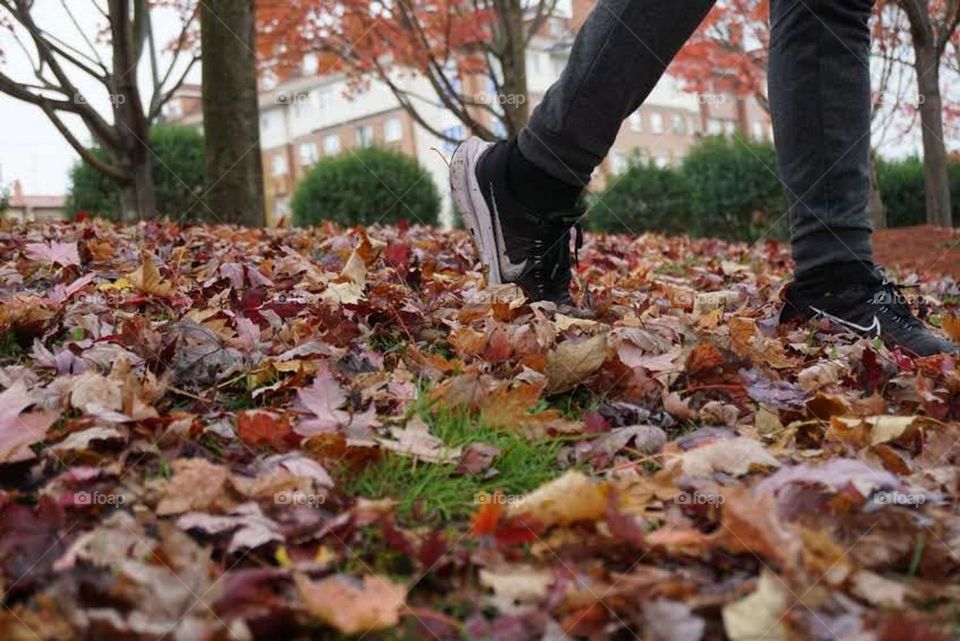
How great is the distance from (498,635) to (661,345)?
3.66 ft

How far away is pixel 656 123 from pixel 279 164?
17442mm

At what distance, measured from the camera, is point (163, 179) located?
1012 centimetres

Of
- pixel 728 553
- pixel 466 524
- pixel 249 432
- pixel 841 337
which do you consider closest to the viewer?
pixel 728 553

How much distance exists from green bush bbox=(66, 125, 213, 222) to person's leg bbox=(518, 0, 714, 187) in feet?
27.6

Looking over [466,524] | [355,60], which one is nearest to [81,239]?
[466,524]

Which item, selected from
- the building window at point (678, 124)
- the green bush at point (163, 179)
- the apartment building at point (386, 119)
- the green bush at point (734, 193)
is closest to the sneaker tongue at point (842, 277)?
the green bush at point (163, 179)

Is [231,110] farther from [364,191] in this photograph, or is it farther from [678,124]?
[678,124]

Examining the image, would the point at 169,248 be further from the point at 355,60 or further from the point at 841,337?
the point at 355,60

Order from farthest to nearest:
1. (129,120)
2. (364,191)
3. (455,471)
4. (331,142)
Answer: (331,142), (364,191), (129,120), (455,471)

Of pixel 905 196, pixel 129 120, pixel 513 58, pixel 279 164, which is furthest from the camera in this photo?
pixel 279 164

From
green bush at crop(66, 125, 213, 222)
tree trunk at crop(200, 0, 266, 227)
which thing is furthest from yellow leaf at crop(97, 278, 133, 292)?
green bush at crop(66, 125, 213, 222)

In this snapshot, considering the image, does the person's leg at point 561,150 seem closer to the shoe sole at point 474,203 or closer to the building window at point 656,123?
the shoe sole at point 474,203

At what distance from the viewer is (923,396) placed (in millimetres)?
1747

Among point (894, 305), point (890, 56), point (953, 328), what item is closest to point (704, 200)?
point (890, 56)
